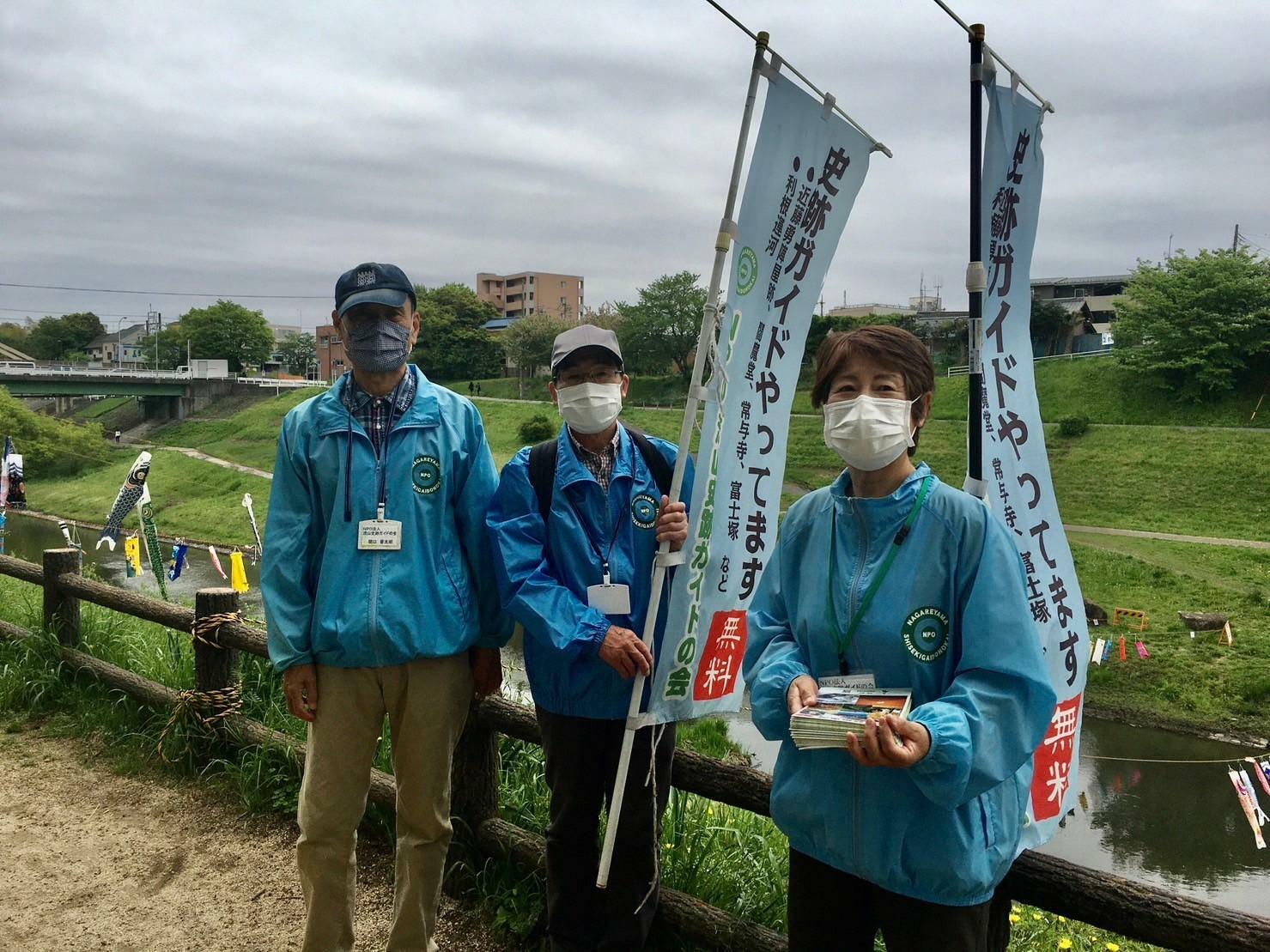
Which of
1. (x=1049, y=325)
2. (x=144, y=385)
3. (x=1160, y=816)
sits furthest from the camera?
(x=1049, y=325)

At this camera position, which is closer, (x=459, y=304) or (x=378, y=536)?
(x=378, y=536)

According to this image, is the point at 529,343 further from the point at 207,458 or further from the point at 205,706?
the point at 205,706

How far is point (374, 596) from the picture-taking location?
8.79 ft

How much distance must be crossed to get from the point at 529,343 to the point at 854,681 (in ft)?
146

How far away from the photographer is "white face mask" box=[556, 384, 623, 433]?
2695 mm

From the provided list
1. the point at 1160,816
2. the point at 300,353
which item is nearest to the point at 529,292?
the point at 300,353

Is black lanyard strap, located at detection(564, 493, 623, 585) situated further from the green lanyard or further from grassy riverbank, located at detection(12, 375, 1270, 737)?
grassy riverbank, located at detection(12, 375, 1270, 737)

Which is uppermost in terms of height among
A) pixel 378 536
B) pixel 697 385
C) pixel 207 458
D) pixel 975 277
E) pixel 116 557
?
pixel 975 277

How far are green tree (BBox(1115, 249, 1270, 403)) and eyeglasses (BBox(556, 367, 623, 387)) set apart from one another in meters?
37.9

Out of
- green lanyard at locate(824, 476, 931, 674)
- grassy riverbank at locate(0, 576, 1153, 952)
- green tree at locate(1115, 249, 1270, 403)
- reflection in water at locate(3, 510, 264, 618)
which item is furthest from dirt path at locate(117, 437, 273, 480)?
green tree at locate(1115, 249, 1270, 403)

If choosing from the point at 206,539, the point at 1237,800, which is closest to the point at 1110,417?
the point at 1237,800

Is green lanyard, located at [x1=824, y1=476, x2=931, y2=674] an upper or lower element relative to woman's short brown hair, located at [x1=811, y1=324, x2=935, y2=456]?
lower

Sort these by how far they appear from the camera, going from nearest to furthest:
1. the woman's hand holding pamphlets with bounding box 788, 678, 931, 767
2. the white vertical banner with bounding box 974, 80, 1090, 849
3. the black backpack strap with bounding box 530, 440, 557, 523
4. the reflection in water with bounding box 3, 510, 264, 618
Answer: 1. the woman's hand holding pamphlets with bounding box 788, 678, 931, 767
2. the white vertical banner with bounding box 974, 80, 1090, 849
3. the black backpack strap with bounding box 530, 440, 557, 523
4. the reflection in water with bounding box 3, 510, 264, 618

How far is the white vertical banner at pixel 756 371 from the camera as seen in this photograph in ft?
8.32
